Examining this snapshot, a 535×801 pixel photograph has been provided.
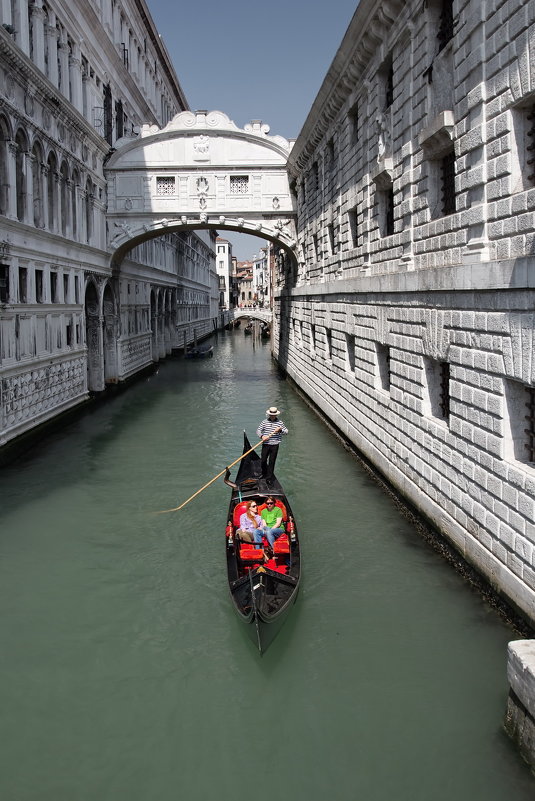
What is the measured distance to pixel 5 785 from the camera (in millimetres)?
4000

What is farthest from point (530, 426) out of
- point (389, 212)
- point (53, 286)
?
point (53, 286)

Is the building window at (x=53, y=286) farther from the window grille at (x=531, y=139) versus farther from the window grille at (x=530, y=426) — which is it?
the window grille at (x=530, y=426)

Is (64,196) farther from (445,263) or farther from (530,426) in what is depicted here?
(530,426)

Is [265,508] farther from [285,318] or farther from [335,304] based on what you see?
[285,318]

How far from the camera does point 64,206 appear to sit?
14.9 meters

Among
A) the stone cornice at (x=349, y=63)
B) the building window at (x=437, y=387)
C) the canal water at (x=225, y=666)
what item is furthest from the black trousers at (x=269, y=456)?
the stone cornice at (x=349, y=63)

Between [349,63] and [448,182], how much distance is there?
4856 millimetres

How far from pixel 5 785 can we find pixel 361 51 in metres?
10.5

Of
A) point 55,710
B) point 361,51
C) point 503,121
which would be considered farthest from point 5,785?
point 361,51

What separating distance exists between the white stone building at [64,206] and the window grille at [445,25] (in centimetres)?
661

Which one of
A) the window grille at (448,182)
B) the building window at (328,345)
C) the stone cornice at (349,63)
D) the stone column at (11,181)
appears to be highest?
the stone cornice at (349,63)

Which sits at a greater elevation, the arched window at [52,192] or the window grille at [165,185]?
Answer: the window grille at [165,185]

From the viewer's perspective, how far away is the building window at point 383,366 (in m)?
10.1

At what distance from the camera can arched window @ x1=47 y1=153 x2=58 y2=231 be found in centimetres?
1389
